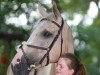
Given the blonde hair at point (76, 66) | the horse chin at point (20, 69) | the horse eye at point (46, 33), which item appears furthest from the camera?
the horse eye at point (46, 33)

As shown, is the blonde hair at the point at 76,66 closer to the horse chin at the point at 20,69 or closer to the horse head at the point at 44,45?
the horse head at the point at 44,45

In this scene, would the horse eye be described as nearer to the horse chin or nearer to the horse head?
the horse head

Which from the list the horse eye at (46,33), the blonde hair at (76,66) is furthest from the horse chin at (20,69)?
the blonde hair at (76,66)

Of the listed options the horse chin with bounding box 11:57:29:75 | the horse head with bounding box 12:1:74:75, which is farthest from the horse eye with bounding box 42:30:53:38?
the horse chin with bounding box 11:57:29:75

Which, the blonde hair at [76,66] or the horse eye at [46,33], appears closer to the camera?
the blonde hair at [76,66]

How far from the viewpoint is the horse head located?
15.3 feet

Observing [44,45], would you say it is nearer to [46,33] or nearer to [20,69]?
[46,33]

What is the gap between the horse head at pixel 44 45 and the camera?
4.66 m

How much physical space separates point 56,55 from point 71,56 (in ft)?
1.25

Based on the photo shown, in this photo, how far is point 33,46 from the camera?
466 cm

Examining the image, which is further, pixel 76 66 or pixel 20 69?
pixel 20 69

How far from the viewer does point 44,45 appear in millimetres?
4715

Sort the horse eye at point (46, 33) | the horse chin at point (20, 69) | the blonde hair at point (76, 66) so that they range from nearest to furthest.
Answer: the blonde hair at point (76, 66), the horse chin at point (20, 69), the horse eye at point (46, 33)

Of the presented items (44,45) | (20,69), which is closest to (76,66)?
(44,45)
